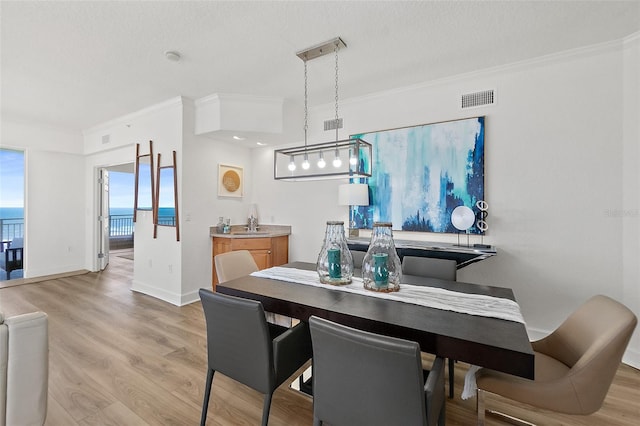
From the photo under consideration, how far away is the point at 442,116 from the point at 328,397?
10.1 ft

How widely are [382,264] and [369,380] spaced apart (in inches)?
32.3

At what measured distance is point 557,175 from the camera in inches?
110

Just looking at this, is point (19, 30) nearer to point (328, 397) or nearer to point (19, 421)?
point (19, 421)

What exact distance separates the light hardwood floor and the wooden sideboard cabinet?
37.0 inches

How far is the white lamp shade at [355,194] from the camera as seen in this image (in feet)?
11.7

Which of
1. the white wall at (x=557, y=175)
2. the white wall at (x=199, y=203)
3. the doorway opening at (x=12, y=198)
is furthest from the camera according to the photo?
the doorway opening at (x=12, y=198)

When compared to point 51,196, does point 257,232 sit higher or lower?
lower

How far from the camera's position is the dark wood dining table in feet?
3.87

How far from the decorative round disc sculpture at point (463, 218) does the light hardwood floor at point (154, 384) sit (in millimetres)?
1293

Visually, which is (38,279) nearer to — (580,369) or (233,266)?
(233,266)

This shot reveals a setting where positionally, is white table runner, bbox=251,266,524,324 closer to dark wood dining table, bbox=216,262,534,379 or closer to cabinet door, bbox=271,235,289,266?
dark wood dining table, bbox=216,262,534,379

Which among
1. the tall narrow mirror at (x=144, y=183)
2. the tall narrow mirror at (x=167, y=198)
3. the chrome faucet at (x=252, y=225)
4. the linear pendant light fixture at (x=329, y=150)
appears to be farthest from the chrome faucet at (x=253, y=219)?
the linear pendant light fixture at (x=329, y=150)

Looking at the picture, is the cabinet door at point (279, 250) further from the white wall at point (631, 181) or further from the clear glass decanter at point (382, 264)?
the white wall at point (631, 181)

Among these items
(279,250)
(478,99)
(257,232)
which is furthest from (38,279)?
(478,99)
